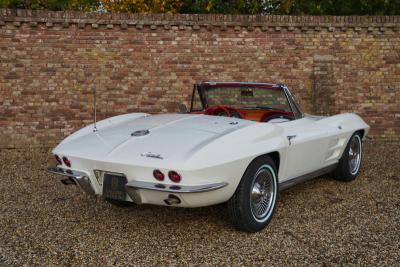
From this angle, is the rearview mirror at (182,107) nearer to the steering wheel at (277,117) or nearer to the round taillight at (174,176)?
the steering wheel at (277,117)

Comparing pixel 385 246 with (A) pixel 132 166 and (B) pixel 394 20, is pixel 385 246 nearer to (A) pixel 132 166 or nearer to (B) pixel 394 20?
(A) pixel 132 166

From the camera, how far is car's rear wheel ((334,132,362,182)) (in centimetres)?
544

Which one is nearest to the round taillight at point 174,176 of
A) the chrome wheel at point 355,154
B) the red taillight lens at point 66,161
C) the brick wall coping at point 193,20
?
the red taillight lens at point 66,161

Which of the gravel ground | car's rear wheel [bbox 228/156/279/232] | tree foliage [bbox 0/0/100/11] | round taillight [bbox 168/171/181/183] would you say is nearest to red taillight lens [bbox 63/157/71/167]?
the gravel ground

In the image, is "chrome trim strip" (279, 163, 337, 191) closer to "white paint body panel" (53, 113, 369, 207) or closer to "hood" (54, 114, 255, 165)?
"white paint body panel" (53, 113, 369, 207)

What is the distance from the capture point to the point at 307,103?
889 cm

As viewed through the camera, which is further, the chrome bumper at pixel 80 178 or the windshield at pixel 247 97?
the windshield at pixel 247 97

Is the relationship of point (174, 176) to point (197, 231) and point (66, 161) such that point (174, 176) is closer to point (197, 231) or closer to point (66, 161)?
point (197, 231)

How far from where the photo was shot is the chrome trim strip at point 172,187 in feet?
10.7

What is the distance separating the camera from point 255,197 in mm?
3873

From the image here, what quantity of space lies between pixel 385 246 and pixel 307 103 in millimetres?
5561

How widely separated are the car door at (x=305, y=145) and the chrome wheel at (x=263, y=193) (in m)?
0.23

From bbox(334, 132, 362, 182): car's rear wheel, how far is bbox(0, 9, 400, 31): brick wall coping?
3596 millimetres

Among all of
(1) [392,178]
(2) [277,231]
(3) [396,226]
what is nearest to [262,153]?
Result: (2) [277,231]
